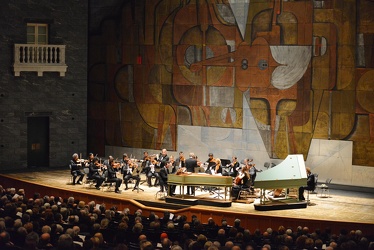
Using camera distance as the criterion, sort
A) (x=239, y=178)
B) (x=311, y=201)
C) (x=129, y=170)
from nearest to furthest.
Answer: (x=239, y=178) → (x=311, y=201) → (x=129, y=170)

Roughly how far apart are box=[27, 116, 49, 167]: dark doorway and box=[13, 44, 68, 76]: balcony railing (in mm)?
1927

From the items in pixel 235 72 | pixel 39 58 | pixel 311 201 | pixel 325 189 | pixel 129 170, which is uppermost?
pixel 39 58

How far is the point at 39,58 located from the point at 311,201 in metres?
12.1

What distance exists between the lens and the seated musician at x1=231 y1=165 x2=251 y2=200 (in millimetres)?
22750

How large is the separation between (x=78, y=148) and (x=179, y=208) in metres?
8.49

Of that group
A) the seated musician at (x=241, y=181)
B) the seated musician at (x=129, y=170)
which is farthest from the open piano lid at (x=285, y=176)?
the seated musician at (x=129, y=170)

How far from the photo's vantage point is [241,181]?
900 inches

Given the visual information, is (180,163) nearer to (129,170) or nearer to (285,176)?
(129,170)

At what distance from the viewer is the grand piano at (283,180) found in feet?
71.1

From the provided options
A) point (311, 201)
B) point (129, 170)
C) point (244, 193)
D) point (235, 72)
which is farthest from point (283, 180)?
point (235, 72)

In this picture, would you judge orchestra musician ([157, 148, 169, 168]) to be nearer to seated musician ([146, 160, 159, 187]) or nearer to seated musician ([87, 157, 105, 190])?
seated musician ([146, 160, 159, 187])

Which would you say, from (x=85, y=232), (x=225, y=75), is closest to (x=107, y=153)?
(x=225, y=75)

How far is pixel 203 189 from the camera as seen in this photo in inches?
976

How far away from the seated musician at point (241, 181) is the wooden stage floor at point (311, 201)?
1.42ft
